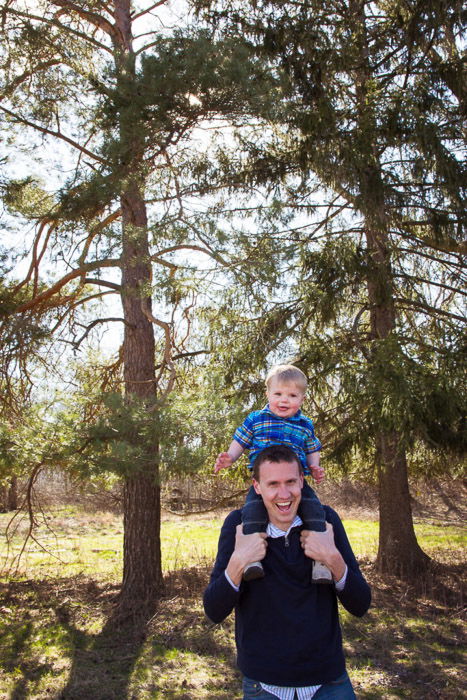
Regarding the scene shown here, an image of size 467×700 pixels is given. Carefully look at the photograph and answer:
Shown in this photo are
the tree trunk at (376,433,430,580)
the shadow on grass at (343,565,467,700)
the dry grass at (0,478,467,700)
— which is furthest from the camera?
the tree trunk at (376,433,430,580)

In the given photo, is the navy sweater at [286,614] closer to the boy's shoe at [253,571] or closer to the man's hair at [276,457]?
the boy's shoe at [253,571]

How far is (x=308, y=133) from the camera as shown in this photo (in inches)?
321

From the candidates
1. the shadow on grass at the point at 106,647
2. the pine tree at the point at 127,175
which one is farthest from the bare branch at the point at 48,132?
the shadow on grass at the point at 106,647

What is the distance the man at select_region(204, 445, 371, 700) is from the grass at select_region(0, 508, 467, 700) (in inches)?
157

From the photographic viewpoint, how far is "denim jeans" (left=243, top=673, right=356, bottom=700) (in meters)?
2.09

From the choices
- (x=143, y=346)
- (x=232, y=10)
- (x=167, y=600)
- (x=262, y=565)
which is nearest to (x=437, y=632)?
(x=167, y=600)

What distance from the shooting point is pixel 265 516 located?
7.44 ft

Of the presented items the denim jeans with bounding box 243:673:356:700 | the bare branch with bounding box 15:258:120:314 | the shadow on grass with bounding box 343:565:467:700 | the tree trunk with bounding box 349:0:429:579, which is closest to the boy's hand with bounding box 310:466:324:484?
the denim jeans with bounding box 243:673:356:700

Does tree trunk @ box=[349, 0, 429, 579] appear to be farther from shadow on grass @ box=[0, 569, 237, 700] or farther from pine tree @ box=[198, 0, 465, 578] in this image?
shadow on grass @ box=[0, 569, 237, 700]

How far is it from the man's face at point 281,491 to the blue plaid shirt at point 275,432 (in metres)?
0.80

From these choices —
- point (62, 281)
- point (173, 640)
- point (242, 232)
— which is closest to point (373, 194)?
point (242, 232)

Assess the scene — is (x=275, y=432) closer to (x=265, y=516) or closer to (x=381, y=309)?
(x=265, y=516)

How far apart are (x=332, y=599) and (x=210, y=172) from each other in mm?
6844

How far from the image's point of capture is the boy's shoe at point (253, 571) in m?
2.10
